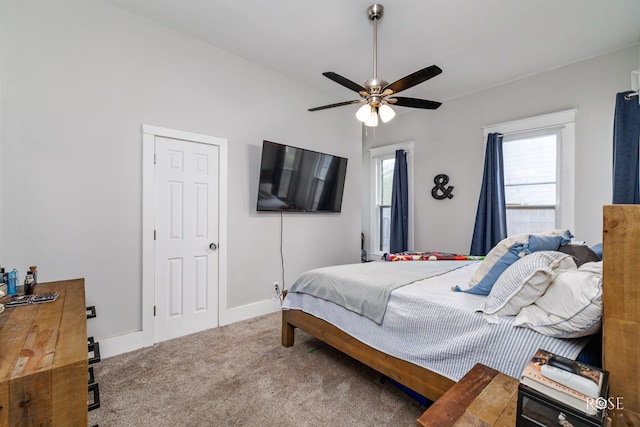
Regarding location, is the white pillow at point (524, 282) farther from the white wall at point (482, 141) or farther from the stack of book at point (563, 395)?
the white wall at point (482, 141)

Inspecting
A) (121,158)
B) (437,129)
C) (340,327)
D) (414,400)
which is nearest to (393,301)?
(340,327)

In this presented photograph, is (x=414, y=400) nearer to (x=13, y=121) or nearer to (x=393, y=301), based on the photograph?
(x=393, y=301)

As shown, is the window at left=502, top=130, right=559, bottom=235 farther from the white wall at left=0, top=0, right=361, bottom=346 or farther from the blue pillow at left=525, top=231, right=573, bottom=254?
the white wall at left=0, top=0, right=361, bottom=346

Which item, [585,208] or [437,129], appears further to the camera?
[437,129]

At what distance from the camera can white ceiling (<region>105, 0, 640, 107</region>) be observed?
2.37 metres

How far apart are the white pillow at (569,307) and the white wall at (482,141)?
2.43 metres

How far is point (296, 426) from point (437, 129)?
4146mm

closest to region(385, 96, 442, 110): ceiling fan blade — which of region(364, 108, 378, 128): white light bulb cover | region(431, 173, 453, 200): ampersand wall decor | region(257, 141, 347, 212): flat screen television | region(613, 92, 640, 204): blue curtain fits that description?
region(364, 108, 378, 128): white light bulb cover

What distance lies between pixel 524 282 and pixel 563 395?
58 centimetres

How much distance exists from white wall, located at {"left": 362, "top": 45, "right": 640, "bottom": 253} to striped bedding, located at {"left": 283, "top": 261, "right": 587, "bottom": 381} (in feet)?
7.28

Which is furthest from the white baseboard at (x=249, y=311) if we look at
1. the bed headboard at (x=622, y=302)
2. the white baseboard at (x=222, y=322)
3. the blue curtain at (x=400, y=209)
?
the bed headboard at (x=622, y=302)

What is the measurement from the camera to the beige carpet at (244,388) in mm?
1662

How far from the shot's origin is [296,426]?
1.60m

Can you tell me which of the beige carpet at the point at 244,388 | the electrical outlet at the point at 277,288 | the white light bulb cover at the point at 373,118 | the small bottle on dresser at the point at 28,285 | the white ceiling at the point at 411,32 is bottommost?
the beige carpet at the point at 244,388
